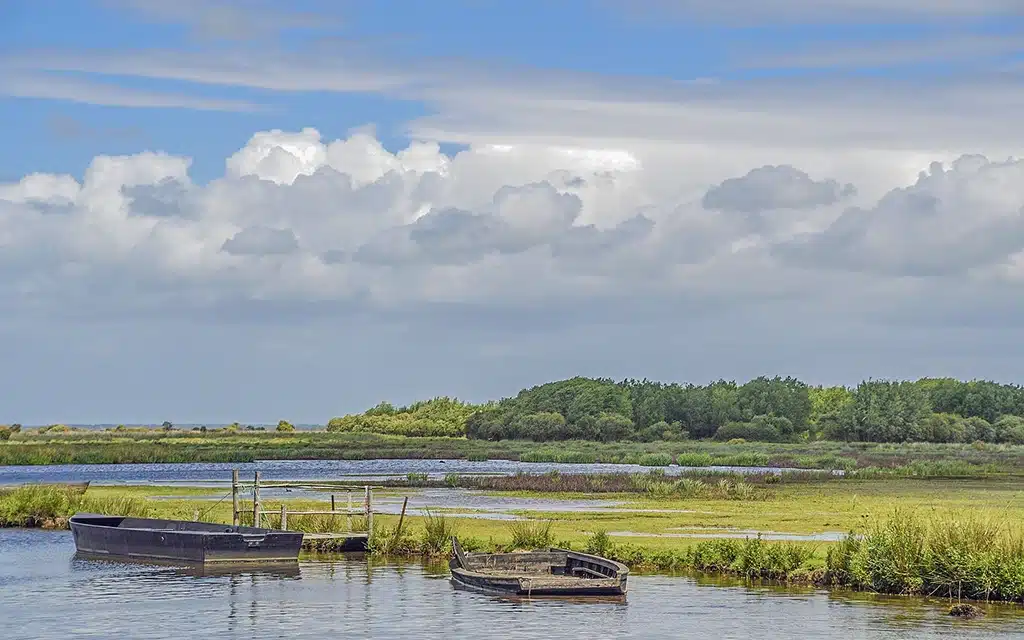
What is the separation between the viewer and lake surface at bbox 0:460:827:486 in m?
91.5

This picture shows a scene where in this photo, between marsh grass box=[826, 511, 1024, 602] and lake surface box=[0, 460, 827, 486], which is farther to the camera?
lake surface box=[0, 460, 827, 486]

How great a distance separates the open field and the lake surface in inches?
113

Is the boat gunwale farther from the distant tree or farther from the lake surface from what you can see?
the distant tree

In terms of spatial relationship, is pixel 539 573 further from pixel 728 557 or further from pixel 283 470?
pixel 283 470

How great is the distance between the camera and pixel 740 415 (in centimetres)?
17712

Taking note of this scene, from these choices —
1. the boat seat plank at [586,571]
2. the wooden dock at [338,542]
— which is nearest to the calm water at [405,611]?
the boat seat plank at [586,571]

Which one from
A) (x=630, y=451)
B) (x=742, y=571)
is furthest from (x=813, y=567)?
(x=630, y=451)

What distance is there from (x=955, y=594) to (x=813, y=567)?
430 centimetres

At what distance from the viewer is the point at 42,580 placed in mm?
38812

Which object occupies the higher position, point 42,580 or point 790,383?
point 790,383

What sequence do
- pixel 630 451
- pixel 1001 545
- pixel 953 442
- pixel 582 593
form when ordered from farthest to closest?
pixel 953 442 < pixel 630 451 < pixel 582 593 < pixel 1001 545

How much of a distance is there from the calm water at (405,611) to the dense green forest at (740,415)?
5125 inches

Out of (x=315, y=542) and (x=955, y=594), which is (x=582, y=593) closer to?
(x=955, y=594)

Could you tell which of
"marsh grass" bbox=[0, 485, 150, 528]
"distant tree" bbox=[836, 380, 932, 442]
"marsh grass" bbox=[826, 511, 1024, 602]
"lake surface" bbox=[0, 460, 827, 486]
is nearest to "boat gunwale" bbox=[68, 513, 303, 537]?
"marsh grass" bbox=[0, 485, 150, 528]
